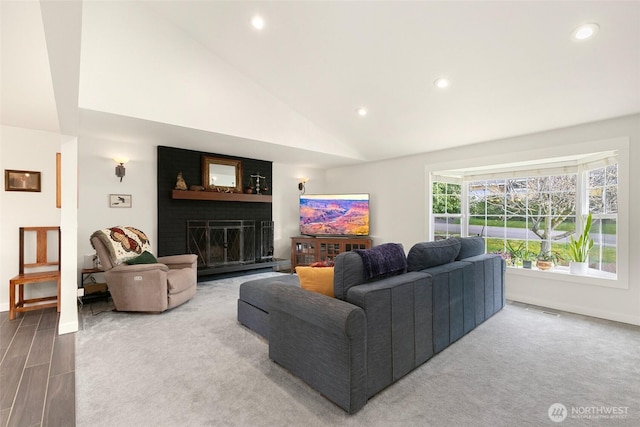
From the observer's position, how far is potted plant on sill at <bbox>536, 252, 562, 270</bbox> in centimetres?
394

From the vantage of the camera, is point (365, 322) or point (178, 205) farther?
point (178, 205)

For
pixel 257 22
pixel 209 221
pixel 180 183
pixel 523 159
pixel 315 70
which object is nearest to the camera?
pixel 257 22

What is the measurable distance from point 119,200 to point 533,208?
6.07 meters

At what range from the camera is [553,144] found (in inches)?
144

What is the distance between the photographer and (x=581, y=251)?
365 centimetres

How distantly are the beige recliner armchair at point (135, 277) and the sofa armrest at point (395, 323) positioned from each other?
252cm

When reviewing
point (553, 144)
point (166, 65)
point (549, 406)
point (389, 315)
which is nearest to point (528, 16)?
point (553, 144)

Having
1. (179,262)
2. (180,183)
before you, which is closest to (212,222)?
(180,183)

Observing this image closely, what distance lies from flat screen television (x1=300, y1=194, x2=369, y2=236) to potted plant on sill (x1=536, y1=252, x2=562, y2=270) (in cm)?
278

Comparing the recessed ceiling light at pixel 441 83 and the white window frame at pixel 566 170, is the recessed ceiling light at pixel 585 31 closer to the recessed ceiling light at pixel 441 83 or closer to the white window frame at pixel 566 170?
the recessed ceiling light at pixel 441 83

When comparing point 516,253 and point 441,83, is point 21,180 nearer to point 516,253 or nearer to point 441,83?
point 441,83

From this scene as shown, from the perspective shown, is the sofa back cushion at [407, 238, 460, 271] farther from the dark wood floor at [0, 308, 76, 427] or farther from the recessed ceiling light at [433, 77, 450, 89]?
the dark wood floor at [0, 308, 76, 427]

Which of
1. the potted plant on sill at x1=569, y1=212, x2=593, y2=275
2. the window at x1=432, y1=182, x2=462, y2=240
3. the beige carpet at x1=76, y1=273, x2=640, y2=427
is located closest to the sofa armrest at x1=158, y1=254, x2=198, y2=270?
the beige carpet at x1=76, y1=273, x2=640, y2=427

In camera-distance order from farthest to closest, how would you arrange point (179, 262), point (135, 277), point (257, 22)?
point (179, 262)
point (135, 277)
point (257, 22)
